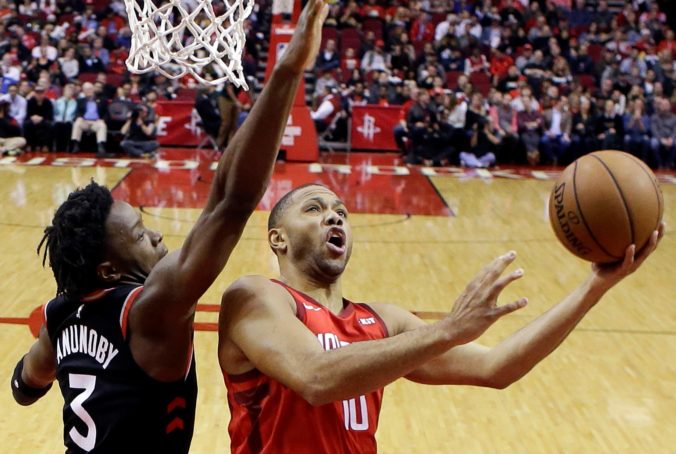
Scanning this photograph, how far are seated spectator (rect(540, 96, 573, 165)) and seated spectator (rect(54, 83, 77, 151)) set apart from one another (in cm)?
802

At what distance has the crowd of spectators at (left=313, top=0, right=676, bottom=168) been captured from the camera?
56.9ft

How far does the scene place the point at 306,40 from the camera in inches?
91.9

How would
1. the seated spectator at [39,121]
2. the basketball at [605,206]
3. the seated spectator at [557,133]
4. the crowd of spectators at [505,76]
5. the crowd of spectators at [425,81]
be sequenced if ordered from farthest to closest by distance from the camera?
the seated spectator at [557,133], the crowd of spectators at [505,76], the crowd of spectators at [425,81], the seated spectator at [39,121], the basketball at [605,206]

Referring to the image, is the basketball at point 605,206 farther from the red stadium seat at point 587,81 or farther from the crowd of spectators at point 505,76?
the red stadium seat at point 587,81

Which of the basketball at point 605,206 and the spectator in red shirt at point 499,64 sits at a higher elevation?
the basketball at point 605,206

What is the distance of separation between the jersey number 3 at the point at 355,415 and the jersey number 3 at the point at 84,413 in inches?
28.9

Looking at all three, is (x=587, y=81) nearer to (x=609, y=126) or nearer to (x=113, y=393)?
(x=609, y=126)

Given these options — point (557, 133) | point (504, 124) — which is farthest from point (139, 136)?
point (557, 133)

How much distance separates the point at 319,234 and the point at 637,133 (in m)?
15.2

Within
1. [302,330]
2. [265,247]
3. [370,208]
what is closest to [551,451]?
[302,330]

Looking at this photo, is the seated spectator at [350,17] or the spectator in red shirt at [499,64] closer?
the spectator in red shirt at [499,64]

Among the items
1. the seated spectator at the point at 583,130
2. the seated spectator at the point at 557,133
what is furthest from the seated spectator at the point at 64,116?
the seated spectator at the point at 583,130

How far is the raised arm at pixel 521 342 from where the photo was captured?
2.81m

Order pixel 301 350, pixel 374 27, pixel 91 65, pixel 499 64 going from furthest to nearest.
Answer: pixel 374 27 < pixel 499 64 < pixel 91 65 < pixel 301 350
